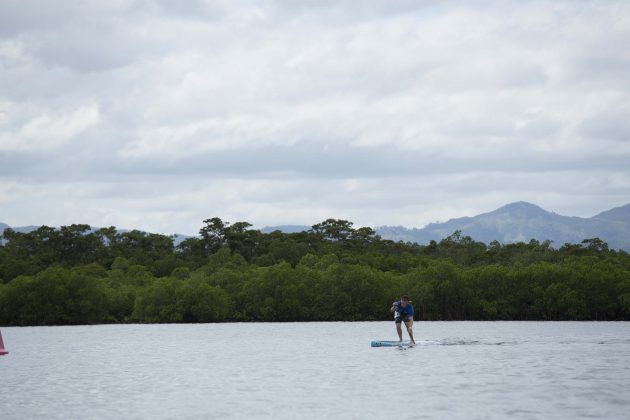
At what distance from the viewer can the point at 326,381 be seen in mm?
37750

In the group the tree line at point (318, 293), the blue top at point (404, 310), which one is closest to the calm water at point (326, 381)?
the blue top at point (404, 310)

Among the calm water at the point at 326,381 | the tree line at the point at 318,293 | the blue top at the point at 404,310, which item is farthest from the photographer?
the tree line at the point at 318,293

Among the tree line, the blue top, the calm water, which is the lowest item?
the calm water

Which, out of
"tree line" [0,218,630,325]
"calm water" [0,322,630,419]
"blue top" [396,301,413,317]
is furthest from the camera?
"tree line" [0,218,630,325]

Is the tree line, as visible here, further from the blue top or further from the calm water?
the blue top

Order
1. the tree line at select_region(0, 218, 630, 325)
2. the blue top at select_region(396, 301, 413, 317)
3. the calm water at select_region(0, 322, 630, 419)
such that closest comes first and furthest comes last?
the calm water at select_region(0, 322, 630, 419) → the blue top at select_region(396, 301, 413, 317) → the tree line at select_region(0, 218, 630, 325)

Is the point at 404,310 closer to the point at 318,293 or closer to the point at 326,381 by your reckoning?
the point at 326,381

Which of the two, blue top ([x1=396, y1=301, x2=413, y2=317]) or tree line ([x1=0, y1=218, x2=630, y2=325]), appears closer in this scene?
blue top ([x1=396, y1=301, x2=413, y2=317])

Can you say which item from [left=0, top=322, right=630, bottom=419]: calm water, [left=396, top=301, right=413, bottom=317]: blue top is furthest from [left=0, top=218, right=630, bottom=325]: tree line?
[left=396, top=301, right=413, bottom=317]: blue top

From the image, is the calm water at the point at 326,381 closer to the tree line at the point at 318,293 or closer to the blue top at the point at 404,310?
the blue top at the point at 404,310

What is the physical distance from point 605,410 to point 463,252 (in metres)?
140

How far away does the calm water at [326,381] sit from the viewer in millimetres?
28750

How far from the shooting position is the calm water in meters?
28.8

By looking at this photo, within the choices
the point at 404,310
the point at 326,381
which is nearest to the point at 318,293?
the point at 404,310
